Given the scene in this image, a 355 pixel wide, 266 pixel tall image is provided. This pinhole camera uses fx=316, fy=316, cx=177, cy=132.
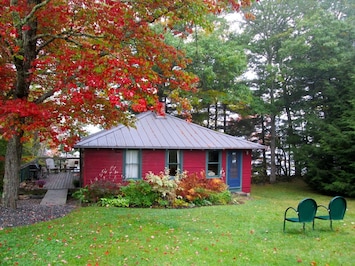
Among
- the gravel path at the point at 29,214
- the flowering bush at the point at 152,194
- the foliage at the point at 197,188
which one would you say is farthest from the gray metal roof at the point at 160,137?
Result: the gravel path at the point at 29,214

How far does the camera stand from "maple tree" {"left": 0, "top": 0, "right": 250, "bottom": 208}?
23.6 feet

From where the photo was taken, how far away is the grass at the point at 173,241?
553cm

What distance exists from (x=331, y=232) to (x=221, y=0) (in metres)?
6.44

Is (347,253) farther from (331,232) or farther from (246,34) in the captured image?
(246,34)

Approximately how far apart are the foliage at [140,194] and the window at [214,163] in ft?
17.7

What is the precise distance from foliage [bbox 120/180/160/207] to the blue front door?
20.8 feet

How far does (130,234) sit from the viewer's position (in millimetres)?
7043

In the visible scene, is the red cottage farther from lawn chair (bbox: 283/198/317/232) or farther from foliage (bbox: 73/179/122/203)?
lawn chair (bbox: 283/198/317/232)

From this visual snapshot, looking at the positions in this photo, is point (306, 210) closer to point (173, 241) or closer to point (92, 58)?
point (173, 241)

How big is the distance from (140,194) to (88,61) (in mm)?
6118

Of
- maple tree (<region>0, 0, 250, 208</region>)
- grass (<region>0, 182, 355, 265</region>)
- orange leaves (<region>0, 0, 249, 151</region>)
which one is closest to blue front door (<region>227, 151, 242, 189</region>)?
grass (<region>0, 182, 355, 265</region>)

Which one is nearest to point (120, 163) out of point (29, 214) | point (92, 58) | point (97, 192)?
point (97, 192)

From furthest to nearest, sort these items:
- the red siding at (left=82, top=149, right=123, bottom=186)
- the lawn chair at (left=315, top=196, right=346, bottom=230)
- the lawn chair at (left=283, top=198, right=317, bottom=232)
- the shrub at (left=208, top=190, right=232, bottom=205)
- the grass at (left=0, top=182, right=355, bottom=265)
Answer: the red siding at (left=82, top=149, right=123, bottom=186) → the shrub at (left=208, top=190, right=232, bottom=205) → the lawn chair at (left=315, top=196, right=346, bottom=230) → the lawn chair at (left=283, top=198, right=317, bottom=232) → the grass at (left=0, top=182, right=355, bottom=265)

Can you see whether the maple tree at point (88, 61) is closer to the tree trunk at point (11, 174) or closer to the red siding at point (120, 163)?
the tree trunk at point (11, 174)
